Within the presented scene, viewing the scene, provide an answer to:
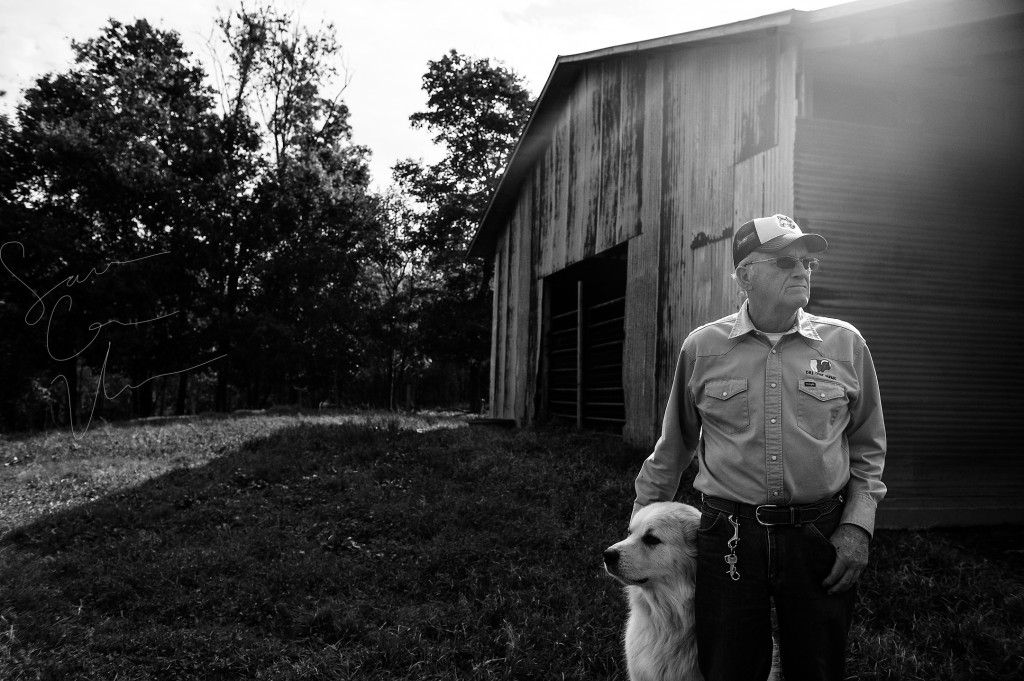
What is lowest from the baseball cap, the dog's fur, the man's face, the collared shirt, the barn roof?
the dog's fur

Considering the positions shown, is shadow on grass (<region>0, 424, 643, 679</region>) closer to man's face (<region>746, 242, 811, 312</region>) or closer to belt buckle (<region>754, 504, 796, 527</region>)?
belt buckle (<region>754, 504, 796, 527</region>)

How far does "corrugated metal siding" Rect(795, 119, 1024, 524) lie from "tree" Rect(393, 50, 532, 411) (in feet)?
73.0

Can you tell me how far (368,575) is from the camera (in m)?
5.99

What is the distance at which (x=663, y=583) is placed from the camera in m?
2.81

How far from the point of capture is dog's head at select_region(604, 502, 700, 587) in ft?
9.09

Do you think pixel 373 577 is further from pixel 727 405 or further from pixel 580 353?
pixel 580 353

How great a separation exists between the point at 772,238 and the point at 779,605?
1.31m

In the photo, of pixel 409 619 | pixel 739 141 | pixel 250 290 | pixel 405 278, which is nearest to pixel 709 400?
pixel 409 619

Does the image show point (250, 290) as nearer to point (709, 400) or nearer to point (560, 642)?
point (560, 642)

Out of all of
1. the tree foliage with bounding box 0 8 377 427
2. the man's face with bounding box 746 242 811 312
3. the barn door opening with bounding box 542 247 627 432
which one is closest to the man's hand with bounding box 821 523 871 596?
the man's face with bounding box 746 242 811 312

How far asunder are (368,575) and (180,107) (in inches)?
1028

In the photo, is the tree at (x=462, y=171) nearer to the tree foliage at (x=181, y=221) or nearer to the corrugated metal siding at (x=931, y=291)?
the tree foliage at (x=181, y=221)

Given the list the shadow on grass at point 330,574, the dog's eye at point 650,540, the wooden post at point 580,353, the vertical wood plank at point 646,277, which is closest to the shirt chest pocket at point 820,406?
the dog's eye at point 650,540

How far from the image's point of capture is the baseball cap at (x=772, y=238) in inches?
104
